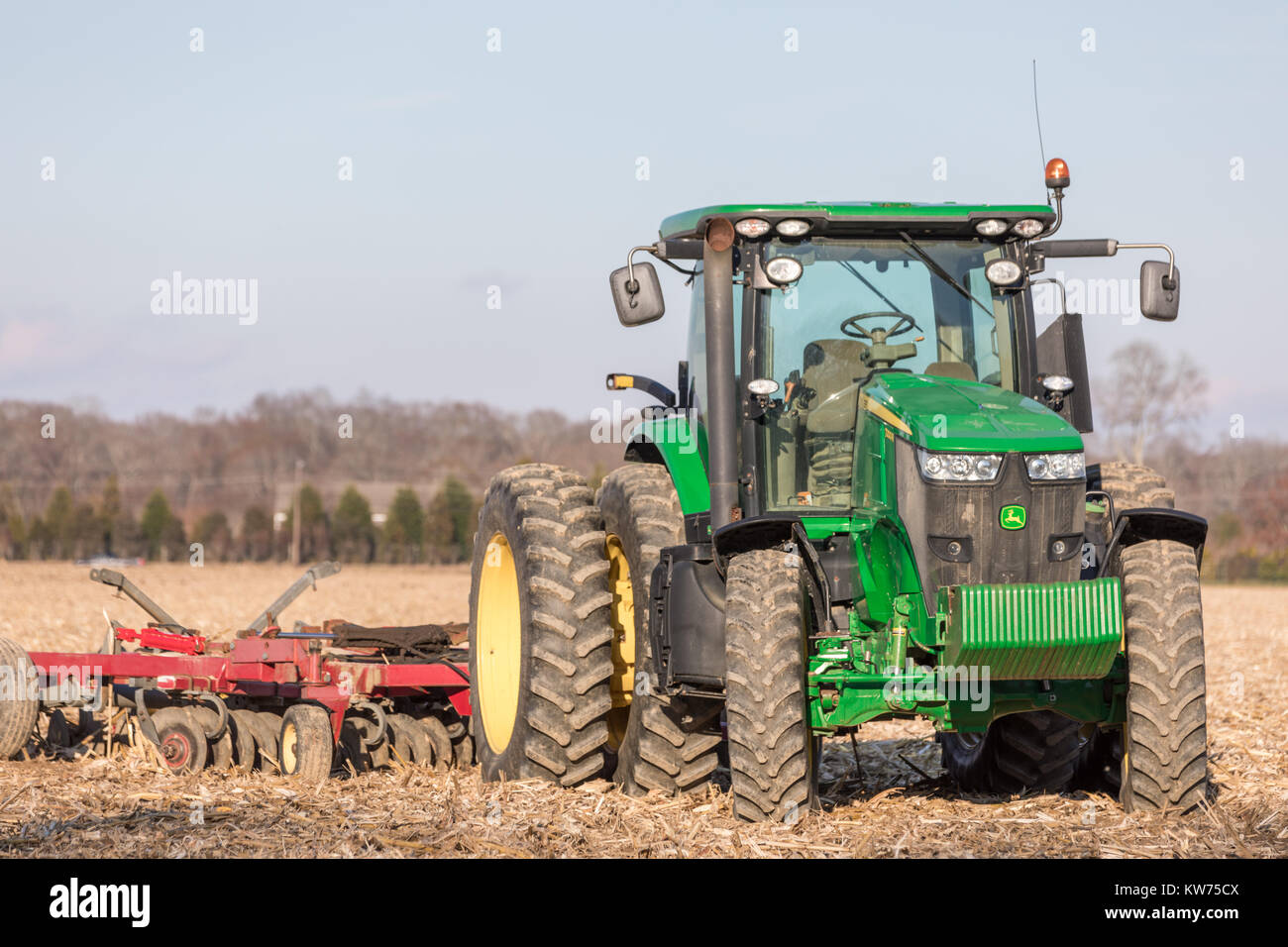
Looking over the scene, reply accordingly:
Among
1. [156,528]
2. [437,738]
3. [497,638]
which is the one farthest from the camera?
[156,528]

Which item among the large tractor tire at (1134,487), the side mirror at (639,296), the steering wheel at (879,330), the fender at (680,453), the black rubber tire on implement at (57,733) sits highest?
the side mirror at (639,296)

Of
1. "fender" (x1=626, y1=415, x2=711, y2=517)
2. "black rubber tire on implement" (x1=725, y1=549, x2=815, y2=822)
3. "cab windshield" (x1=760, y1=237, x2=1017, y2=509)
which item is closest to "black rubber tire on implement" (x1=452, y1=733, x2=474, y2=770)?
"fender" (x1=626, y1=415, x2=711, y2=517)

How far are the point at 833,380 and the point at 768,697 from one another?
186cm

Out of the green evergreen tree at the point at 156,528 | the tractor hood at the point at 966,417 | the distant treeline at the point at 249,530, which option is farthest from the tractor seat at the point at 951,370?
the green evergreen tree at the point at 156,528

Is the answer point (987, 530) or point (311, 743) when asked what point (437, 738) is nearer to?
point (311, 743)

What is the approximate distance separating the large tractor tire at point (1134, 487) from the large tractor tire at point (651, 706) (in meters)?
2.31

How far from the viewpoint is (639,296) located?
24.8 ft

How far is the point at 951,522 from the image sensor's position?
260 inches

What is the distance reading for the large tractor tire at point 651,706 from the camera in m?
8.09

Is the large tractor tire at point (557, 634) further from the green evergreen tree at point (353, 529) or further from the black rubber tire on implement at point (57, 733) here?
the green evergreen tree at point (353, 529)

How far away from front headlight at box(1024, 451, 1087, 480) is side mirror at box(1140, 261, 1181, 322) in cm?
131

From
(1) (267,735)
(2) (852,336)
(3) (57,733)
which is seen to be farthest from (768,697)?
(3) (57,733)
